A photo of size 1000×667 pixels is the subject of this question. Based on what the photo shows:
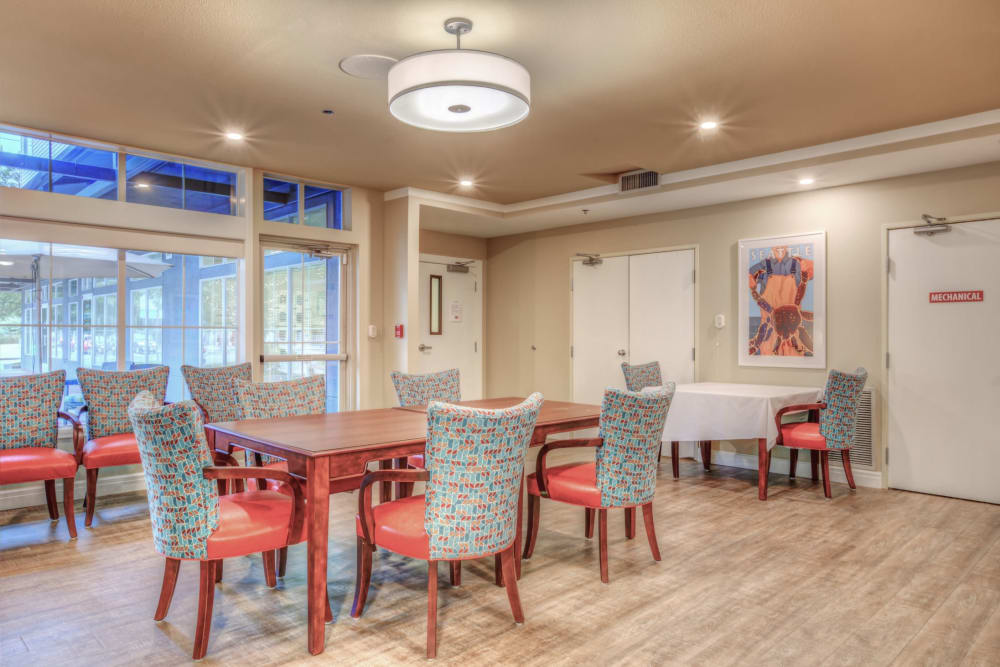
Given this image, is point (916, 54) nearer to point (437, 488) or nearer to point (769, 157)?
point (769, 157)

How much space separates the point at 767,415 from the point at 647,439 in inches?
80.7

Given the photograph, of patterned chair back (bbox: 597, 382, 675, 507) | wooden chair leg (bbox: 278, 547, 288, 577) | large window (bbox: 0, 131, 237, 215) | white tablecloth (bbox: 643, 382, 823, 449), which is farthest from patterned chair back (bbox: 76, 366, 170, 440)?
white tablecloth (bbox: 643, 382, 823, 449)

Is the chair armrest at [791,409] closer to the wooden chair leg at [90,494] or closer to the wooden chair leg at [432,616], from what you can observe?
the wooden chair leg at [432,616]

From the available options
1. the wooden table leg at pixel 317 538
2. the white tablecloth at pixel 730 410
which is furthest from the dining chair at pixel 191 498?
the white tablecloth at pixel 730 410

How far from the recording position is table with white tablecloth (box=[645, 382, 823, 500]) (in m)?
4.71

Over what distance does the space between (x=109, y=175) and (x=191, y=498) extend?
11.7 feet

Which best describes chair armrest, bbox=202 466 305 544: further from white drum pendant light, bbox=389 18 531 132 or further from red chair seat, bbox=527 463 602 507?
white drum pendant light, bbox=389 18 531 132

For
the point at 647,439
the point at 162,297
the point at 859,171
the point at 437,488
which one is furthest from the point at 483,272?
the point at 437,488

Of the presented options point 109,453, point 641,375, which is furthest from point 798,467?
point 109,453

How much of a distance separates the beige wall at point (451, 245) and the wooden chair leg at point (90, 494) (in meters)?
4.15

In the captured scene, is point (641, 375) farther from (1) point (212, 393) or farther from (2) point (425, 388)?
(1) point (212, 393)

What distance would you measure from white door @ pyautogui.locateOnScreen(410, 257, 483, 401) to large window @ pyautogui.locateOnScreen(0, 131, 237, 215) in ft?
8.43

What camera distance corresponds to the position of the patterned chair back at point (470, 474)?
228cm

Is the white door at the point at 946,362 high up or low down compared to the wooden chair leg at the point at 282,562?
up
